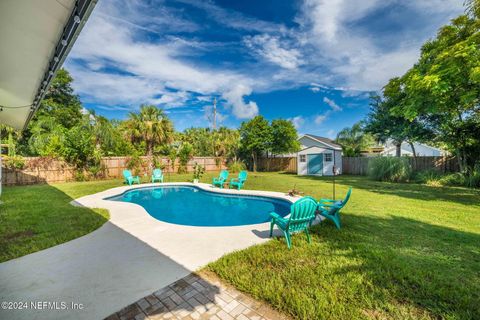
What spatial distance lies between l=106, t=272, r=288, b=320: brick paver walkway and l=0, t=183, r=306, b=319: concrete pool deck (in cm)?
16

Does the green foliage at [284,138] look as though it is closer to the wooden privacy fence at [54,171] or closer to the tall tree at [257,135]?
the tall tree at [257,135]

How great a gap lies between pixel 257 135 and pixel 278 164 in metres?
4.51

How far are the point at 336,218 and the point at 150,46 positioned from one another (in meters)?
11.8

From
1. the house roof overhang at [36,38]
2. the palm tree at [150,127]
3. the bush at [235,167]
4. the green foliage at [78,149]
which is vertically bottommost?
the bush at [235,167]

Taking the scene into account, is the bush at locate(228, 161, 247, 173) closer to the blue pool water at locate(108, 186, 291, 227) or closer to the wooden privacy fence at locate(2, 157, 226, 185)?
the wooden privacy fence at locate(2, 157, 226, 185)

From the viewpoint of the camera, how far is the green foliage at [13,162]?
1132 cm

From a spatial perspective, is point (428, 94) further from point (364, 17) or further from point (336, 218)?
point (336, 218)

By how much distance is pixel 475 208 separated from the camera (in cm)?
641

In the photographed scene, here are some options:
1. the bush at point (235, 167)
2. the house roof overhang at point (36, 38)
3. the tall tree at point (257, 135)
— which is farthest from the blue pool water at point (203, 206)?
the tall tree at point (257, 135)

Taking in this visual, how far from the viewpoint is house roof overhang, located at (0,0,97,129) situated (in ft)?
7.04

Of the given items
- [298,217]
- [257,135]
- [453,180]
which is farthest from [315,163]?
[298,217]

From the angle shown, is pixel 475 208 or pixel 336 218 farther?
pixel 475 208

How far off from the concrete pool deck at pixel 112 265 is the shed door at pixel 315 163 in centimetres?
1567

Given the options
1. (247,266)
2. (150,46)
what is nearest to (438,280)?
(247,266)
